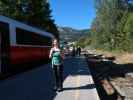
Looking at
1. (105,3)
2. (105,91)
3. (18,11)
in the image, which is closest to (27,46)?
(105,91)

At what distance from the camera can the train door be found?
2030 centimetres

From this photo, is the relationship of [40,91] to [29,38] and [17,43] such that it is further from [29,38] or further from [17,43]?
[29,38]

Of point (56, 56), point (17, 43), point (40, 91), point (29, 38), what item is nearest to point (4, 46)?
point (17, 43)

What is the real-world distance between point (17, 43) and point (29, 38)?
13.8 ft

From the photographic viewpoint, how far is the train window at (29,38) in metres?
24.1

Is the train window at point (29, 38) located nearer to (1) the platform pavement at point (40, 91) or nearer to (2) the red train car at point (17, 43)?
(2) the red train car at point (17, 43)

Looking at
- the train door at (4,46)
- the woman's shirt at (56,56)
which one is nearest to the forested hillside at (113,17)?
the train door at (4,46)

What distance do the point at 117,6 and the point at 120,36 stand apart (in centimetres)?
551

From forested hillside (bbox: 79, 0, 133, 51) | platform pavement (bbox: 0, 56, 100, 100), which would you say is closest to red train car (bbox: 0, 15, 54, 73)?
platform pavement (bbox: 0, 56, 100, 100)

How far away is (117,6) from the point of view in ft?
276

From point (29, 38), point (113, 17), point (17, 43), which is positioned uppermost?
point (113, 17)

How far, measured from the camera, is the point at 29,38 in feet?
90.8

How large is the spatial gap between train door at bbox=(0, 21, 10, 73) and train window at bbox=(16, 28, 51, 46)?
233cm

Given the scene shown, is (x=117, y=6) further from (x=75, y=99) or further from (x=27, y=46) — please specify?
(x=75, y=99)
